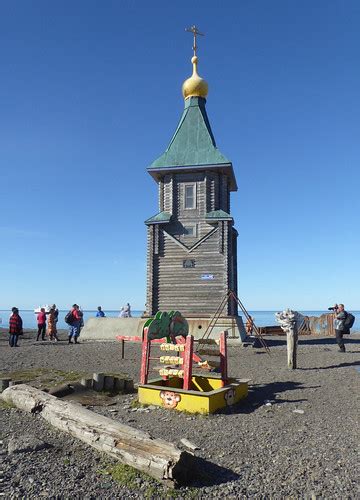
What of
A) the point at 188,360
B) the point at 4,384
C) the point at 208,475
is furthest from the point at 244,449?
the point at 4,384

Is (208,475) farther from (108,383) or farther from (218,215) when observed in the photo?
(218,215)

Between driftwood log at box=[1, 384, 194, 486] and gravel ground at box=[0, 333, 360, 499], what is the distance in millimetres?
133

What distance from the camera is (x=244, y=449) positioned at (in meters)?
5.89

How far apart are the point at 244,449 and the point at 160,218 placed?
60.2ft

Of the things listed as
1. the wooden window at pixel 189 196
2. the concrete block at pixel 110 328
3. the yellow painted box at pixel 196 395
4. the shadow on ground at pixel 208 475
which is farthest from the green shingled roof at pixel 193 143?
the shadow on ground at pixel 208 475

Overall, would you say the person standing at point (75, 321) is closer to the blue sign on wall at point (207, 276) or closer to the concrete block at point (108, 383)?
the blue sign on wall at point (207, 276)

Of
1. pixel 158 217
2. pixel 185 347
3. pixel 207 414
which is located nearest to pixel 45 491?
pixel 207 414

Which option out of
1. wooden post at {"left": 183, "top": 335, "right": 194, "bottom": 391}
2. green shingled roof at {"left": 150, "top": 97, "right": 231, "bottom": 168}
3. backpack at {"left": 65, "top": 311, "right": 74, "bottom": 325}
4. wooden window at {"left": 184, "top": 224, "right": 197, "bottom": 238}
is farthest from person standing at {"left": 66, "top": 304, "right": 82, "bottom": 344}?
wooden post at {"left": 183, "top": 335, "right": 194, "bottom": 391}

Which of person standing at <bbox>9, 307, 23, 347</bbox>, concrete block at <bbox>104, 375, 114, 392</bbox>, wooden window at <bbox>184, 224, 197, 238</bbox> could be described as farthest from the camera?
wooden window at <bbox>184, 224, 197, 238</bbox>

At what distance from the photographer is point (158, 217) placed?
77.7 feet

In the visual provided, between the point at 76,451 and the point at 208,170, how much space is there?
19.5m

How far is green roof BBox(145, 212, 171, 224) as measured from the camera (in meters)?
23.4

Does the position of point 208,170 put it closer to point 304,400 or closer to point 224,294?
point 224,294

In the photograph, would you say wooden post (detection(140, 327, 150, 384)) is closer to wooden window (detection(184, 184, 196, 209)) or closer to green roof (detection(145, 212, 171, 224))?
green roof (detection(145, 212, 171, 224))
